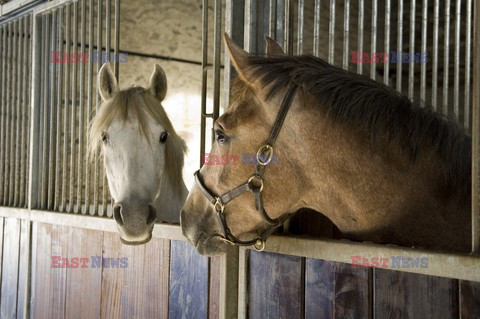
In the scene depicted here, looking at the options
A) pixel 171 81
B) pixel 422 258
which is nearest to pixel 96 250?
pixel 422 258

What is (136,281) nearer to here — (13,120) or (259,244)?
(259,244)

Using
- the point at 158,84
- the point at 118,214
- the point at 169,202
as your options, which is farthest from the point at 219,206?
the point at 158,84

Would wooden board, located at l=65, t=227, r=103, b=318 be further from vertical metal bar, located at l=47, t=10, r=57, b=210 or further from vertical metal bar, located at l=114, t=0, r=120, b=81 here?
vertical metal bar, located at l=114, t=0, r=120, b=81

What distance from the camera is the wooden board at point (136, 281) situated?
6.94ft

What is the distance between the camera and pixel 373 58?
5.98ft

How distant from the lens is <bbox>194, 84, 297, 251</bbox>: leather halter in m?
1.39

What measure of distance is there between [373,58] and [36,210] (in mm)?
2195

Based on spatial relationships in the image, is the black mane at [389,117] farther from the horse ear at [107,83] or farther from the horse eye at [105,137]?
the horse ear at [107,83]

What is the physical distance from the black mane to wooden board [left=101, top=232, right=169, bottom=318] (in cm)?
107

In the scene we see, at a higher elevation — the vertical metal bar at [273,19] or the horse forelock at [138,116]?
the vertical metal bar at [273,19]

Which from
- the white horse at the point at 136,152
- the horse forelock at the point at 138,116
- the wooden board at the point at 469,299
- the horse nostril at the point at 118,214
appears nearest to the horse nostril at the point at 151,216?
the white horse at the point at 136,152

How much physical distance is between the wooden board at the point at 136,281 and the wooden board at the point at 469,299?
1.26 meters

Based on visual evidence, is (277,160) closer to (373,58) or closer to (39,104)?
(373,58)

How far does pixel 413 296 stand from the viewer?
49.8 inches
